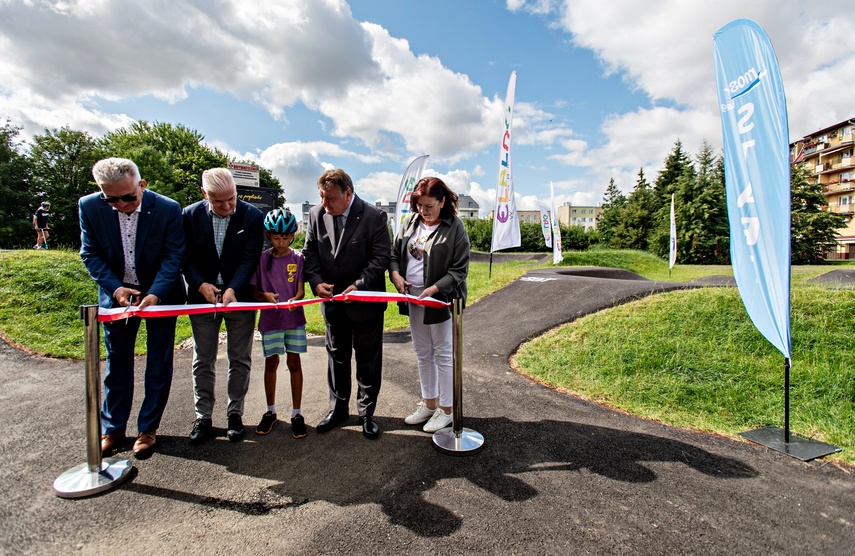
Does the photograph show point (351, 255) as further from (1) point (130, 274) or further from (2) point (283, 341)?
(1) point (130, 274)

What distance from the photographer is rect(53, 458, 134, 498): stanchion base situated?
2631mm

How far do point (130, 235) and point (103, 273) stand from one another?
348 millimetres

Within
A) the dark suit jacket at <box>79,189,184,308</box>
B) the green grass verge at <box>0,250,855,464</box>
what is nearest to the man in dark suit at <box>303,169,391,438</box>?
the dark suit jacket at <box>79,189,184,308</box>

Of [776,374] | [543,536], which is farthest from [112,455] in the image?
[776,374]

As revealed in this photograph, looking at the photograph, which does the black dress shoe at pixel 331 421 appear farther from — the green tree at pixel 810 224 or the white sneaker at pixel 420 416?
the green tree at pixel 810 224

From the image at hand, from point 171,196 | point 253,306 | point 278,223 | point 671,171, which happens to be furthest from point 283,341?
point 671,171

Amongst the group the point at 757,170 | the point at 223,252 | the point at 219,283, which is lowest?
the point at 219,283

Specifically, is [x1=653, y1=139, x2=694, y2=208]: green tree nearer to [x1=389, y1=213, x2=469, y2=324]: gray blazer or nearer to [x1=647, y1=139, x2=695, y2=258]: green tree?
[x1=647, y1=139, x2=695, y2=258]: green tree

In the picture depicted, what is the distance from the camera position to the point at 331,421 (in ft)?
12.1

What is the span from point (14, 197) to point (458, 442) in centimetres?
4375

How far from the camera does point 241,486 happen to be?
277 cm

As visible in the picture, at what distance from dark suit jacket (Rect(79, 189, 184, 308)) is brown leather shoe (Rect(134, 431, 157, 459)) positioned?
1.07 meters

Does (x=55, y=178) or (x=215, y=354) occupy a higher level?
(x=55, y=178)

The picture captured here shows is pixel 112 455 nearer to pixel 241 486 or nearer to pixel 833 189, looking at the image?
pixel 241 486
